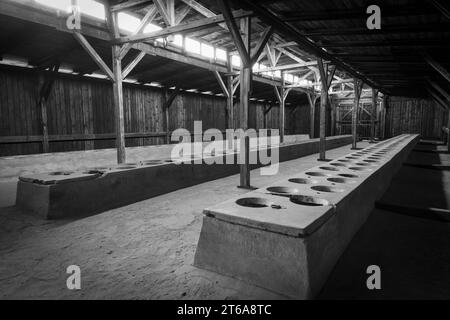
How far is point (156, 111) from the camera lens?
13.8m

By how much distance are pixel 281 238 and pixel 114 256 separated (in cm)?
186

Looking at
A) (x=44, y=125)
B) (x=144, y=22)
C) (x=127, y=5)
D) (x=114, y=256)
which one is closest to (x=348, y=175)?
(x=114, y=256)

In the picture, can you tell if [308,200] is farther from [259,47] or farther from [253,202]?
[259,47]

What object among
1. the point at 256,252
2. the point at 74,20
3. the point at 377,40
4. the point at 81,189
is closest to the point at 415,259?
the point at 256,252

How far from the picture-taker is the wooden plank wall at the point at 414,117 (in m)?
20.8

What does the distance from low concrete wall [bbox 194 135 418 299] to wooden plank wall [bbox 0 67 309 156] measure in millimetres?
9152

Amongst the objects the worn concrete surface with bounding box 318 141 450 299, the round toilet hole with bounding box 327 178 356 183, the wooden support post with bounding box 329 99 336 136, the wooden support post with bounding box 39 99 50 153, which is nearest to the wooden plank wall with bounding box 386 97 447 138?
the wooden support post with bounding box 329 99 336 136

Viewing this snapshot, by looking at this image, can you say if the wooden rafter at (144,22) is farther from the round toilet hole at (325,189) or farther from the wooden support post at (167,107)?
the round toilet hole at (325,189)

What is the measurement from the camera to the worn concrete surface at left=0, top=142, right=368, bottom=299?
2340 millimetres

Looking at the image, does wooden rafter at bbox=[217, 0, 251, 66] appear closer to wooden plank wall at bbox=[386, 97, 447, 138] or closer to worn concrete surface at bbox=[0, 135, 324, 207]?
worn concrete surface at bbox=[0, 135, 324, 207]

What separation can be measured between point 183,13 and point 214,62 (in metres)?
3.29

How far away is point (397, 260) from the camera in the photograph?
2904 millimetres

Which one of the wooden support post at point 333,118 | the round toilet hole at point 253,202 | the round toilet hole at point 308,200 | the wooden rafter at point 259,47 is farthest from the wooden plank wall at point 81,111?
the wooden support post at point 333,118

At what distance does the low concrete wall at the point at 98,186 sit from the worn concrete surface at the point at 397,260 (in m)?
3.84
